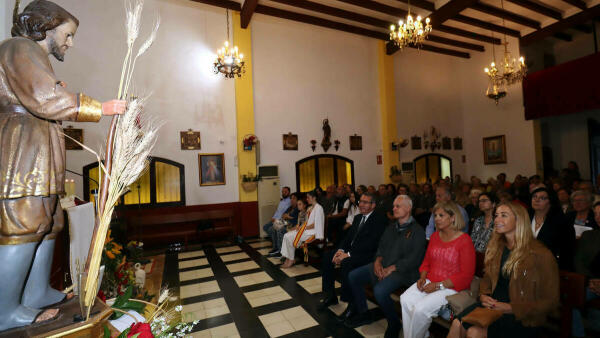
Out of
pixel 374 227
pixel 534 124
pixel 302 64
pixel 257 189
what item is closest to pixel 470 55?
pixel 534 124

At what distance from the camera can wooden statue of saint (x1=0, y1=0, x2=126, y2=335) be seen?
39.9 inches

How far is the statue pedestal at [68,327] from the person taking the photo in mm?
984

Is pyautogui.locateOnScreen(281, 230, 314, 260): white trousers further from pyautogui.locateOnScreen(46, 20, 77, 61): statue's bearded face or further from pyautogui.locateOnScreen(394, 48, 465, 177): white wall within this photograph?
pyautogui.locateOnScreen(394, 48, 465, 177): white wall

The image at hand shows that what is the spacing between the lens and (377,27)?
1005 cm

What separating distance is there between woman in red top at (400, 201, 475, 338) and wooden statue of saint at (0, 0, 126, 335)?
2.42 meters

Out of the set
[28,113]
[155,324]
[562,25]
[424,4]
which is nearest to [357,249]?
[155,324]

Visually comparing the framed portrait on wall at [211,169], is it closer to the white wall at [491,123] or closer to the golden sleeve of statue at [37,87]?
the golden sleeve of statue at [37,87]

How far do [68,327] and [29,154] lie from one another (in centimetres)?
64

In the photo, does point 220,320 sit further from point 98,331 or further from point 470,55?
point 470,55

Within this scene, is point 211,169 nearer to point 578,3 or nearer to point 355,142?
point 355,142

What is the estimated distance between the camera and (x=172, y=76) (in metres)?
7.92

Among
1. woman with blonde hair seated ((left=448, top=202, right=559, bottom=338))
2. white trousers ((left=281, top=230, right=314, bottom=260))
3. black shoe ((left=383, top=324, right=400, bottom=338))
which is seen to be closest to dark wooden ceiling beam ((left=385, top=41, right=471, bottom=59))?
white trousers ((left=281, top=230, right=314, bottom=260))

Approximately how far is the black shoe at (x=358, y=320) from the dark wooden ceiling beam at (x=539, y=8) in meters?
9.94

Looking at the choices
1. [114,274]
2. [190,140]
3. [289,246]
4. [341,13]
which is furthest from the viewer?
[341,13]
